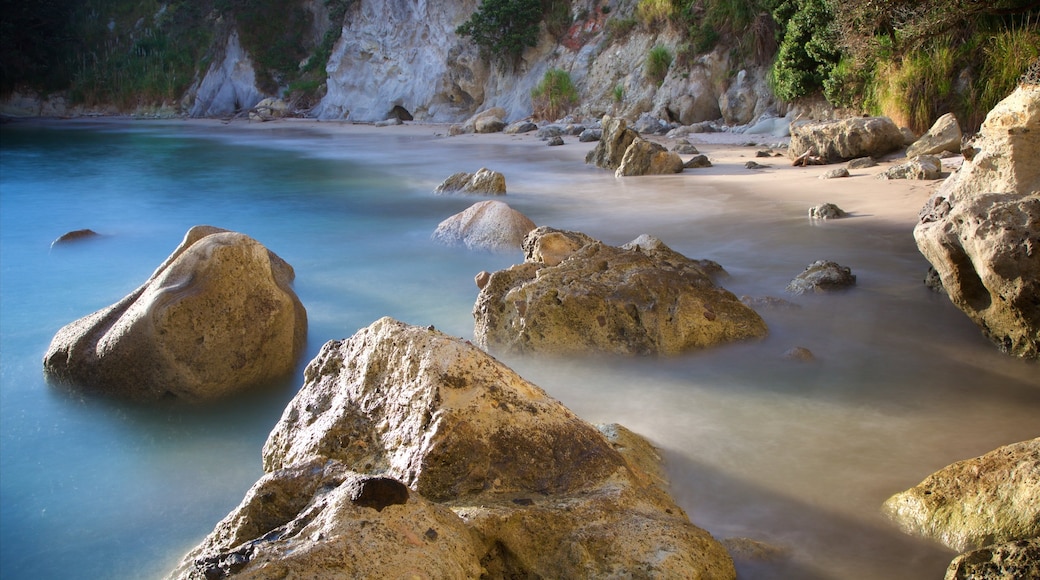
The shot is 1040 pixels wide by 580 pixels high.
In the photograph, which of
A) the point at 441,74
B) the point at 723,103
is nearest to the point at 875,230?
the point at 723,103

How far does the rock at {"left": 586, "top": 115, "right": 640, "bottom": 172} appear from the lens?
12938 millimetres

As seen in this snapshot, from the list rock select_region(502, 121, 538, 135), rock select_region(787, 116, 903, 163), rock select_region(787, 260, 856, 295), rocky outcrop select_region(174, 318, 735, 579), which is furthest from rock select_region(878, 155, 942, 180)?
rock select_region(502, 121, 538, 135)

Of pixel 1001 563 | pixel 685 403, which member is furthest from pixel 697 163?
pixel 1001 563

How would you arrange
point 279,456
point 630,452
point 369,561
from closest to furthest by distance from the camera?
point 369,561 → point 279,456 → point 630,452

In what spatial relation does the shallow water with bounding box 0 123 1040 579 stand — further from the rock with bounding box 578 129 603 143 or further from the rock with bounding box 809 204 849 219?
the rock with bounding box 578 129 603 143

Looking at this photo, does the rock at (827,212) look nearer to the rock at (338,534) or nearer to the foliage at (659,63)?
the rock at (338,534)

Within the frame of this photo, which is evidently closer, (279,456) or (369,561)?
(369,561)

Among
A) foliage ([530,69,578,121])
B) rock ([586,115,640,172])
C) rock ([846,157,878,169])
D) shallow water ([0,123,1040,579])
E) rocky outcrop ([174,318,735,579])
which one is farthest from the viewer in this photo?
foliage ([530,69,578,121])

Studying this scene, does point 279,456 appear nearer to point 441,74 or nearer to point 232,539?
point 232,539

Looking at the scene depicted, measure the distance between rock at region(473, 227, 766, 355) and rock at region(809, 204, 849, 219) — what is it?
142 inches

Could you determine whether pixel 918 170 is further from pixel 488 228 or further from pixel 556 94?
pixel 556 94

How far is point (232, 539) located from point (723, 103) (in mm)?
18012

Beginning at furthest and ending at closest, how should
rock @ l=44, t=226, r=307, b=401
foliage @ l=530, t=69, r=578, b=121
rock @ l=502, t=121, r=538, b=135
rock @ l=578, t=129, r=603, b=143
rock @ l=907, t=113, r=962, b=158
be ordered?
foliage @ l=530, t=69, r=578, b=121 < rock @ l=502, t=121, r=538, b=135 < rock @ l=578, t=129, r=603, b=143 < rock @ l=907, t=113, r=962, b=158 < rock @ l=44, t=226, r=307, b=401

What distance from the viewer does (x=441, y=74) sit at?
30109mm
